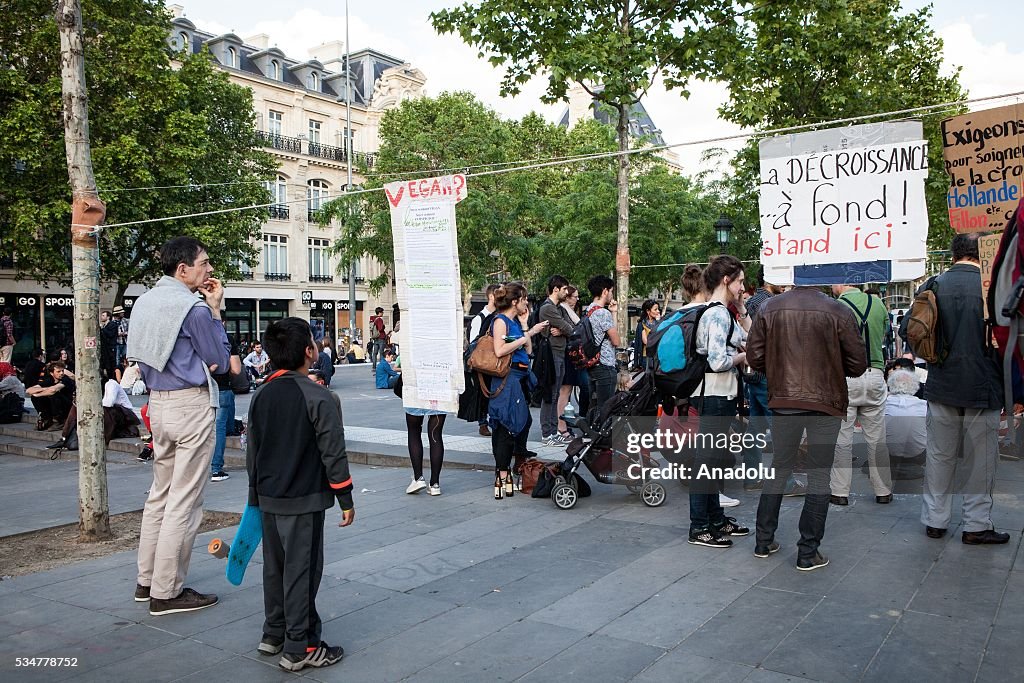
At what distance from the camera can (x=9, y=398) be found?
15062 mm

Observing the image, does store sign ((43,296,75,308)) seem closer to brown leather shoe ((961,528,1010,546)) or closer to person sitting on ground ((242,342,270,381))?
person sitting on ground ((242,342,270,381))

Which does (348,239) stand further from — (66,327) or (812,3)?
(812,3)

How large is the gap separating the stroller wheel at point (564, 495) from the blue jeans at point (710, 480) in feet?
4.20

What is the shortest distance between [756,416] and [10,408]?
13411 mm

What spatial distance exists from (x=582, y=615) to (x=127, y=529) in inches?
167

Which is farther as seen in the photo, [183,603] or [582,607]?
[183,603]

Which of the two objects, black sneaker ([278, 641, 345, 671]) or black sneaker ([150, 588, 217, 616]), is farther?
black sneaker ([150, 588, 217, 616])

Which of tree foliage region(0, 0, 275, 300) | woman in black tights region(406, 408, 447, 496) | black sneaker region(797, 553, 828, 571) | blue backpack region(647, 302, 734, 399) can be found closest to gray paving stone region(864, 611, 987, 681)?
→ black sneaker region(797, 553, 828, 571)

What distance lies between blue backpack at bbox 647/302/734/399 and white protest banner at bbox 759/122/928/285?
3.87 feet

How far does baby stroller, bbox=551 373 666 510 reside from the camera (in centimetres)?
698

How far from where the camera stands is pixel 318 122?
165 feet

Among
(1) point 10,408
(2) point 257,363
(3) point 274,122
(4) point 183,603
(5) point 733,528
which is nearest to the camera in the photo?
(4) point 183,603

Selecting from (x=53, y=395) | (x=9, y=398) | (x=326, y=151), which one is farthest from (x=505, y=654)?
(x=326, y=151)

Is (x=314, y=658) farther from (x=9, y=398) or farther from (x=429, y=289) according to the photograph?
(x=9, y=398)
